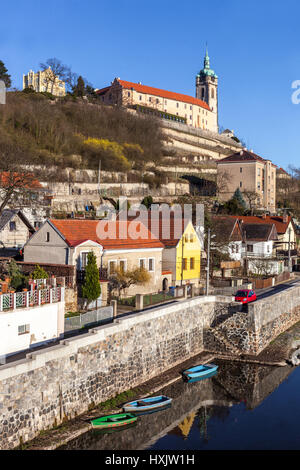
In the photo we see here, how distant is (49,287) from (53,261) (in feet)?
27.7

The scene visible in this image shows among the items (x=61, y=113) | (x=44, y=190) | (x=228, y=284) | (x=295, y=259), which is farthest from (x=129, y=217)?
(x=61, y=113)

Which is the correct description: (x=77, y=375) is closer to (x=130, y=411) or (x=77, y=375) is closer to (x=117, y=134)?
(x=130, y=411)

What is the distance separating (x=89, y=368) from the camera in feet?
58.1

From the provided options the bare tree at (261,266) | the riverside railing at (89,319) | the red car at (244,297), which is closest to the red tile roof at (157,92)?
the bare tree at (261,266)

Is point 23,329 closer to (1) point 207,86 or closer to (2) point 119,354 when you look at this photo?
(2) point 119,354

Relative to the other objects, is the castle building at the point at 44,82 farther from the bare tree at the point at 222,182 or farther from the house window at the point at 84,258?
the house window at the point at 84,258

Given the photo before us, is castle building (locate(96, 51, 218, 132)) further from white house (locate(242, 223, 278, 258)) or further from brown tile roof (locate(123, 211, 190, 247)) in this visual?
brown tile roof (locate(123, 211, 190, 247))

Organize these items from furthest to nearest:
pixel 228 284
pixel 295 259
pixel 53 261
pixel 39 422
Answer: pixel 295 259, pixel 228 284, pixel 53 261, pixel 39 422

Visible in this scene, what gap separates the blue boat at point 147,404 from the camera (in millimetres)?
18219

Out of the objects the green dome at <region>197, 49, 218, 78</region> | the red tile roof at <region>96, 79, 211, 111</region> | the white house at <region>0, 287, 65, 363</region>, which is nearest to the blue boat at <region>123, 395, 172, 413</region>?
the white house at <region>0, 287, 65, 363</region>

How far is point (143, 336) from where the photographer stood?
21.3 m

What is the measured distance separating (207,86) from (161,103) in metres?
43.6

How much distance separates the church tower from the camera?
154 meters

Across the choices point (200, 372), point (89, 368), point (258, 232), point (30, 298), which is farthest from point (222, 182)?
point (89, 368)
